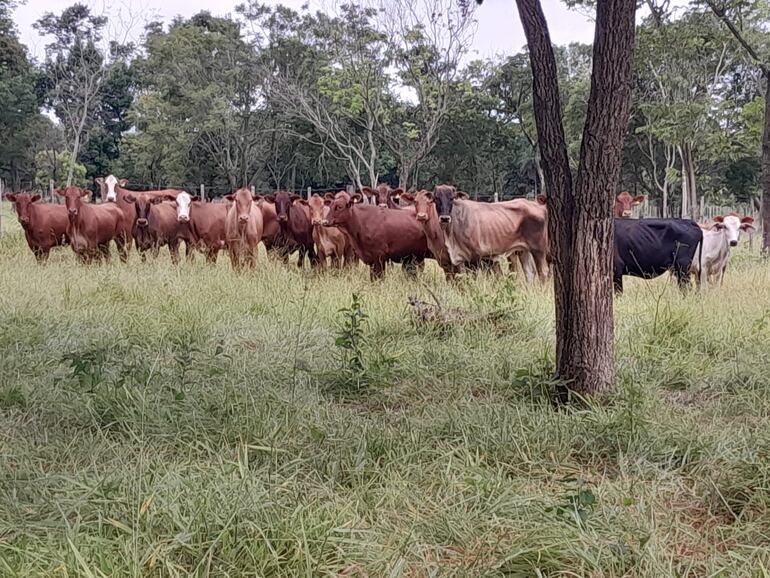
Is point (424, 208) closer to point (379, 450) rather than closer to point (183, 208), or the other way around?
point (183, 208)

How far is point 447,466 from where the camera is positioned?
2971 millimetres

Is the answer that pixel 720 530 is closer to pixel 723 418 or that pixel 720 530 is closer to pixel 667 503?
pixel 667 503

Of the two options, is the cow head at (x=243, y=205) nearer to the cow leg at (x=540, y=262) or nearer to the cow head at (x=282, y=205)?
the cow head at (x=282, y=205)

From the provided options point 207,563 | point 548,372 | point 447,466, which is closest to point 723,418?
point 548,372

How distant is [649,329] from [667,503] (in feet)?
9.60

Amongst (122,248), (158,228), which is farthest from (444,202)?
(122,248)

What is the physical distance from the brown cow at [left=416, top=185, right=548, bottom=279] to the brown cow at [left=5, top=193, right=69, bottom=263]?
6.46m

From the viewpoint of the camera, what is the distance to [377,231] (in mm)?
9273

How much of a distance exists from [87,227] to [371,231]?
16.3 feet

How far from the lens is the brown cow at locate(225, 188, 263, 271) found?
10.4m

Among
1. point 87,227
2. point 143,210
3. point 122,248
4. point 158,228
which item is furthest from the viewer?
point 122,248

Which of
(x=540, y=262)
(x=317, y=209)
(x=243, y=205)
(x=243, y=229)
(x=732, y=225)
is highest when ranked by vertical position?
(x=243, y=205)

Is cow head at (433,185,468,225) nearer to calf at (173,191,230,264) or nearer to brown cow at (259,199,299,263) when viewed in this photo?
brown cow at (259,199,299,263)

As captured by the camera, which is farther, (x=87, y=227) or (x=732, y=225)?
(x=87, y=227)
